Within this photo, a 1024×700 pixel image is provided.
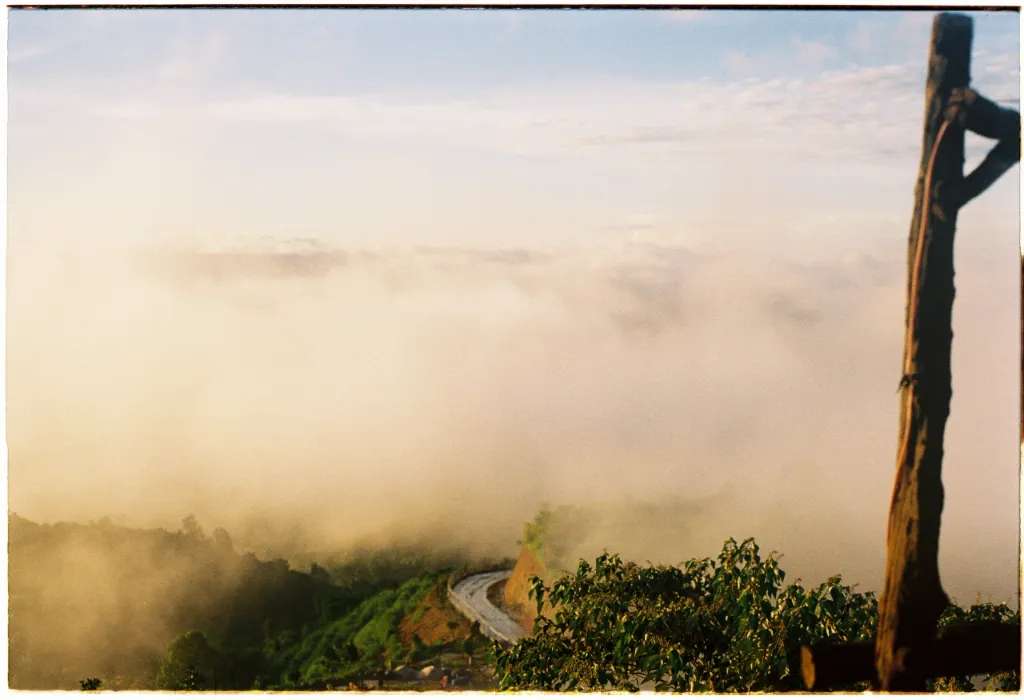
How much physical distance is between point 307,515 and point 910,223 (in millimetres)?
2737

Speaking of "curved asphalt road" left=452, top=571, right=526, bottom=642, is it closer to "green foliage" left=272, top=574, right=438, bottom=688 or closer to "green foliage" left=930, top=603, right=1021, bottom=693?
"green foliage" left=272, top=574, right=438, bottom=688

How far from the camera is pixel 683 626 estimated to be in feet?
14.1

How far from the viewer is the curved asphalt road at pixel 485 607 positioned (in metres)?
4.69

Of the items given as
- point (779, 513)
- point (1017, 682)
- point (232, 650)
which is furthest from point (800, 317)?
point (232, 650)

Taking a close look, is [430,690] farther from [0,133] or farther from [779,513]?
[0,133]

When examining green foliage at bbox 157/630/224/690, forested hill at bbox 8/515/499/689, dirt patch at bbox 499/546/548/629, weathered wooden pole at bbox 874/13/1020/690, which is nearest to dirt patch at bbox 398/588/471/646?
forested hill at bbox 8/515/499/689

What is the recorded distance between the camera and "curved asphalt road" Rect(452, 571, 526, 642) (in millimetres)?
4688

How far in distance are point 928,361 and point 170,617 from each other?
3151 millimetres

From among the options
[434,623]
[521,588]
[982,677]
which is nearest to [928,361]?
[982,677]

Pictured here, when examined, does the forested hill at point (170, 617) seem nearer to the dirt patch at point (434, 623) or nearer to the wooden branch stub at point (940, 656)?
the dirt patch at point (434, 623)

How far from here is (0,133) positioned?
4699mm

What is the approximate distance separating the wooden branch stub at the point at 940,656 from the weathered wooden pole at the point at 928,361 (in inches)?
1.5

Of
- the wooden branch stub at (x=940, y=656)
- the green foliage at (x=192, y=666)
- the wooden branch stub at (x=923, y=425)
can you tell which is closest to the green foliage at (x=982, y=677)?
the wooden branch stub at (x=940, y=656)

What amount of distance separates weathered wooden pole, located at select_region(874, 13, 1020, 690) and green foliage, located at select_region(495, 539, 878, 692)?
1.02 feet
